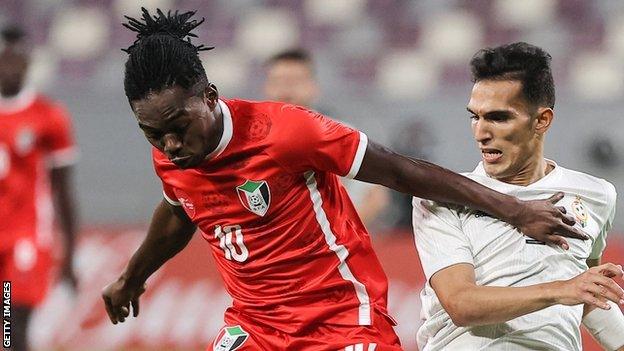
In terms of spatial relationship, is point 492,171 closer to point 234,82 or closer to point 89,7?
point 234,82

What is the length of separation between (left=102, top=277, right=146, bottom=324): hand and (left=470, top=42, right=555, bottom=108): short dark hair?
138 cm

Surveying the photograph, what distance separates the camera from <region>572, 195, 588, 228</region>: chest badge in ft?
9.94

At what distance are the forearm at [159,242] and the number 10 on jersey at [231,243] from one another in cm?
38

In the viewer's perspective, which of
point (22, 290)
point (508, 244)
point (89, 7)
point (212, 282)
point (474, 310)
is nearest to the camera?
point (474, 310)

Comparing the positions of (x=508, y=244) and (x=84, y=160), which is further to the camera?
(x=84, y=160)

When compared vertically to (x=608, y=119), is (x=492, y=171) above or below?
above

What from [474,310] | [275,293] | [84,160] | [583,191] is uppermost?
[583,191]

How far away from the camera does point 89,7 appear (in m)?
9.95

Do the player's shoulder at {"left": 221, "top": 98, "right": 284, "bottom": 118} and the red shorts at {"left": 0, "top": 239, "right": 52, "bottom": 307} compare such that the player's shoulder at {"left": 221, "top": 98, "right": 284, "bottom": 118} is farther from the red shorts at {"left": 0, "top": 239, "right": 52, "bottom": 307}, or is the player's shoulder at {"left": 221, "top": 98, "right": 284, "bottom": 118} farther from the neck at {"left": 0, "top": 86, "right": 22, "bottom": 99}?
the neck at {"left": 0, "top": 86, "right": 22, "bottom": 99}

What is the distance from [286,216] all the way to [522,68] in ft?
2.55

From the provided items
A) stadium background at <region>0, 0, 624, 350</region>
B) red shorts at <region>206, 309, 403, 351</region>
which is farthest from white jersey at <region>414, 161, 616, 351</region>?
stadium background at <region>0, 0, 624, 350</region>

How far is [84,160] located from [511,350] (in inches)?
269

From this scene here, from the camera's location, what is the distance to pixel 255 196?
3031 mm

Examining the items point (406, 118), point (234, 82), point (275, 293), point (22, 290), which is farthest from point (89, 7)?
point (275, 293)
